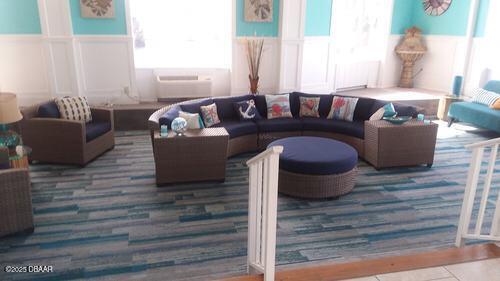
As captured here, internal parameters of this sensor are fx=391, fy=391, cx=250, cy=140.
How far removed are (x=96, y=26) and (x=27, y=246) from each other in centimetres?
428

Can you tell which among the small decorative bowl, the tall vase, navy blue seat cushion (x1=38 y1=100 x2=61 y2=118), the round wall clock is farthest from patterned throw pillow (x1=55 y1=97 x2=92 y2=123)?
the round wall clock

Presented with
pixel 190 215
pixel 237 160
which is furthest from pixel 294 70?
pixel 190 215

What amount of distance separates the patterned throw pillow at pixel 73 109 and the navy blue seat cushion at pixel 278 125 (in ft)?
7.56

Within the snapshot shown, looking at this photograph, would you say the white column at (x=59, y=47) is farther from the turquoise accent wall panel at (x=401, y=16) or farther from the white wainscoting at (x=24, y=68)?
the turquoise accent wall panel at (x=401, y=16)

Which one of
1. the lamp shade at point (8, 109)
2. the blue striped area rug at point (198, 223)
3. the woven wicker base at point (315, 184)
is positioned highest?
the lamp shade at point (8, 109)

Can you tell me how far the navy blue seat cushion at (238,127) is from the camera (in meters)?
5.07

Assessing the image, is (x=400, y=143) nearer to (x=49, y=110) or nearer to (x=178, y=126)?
(x=178, y=126)

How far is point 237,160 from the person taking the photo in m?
5.16

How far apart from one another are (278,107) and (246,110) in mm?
492

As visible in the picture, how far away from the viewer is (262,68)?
729cm

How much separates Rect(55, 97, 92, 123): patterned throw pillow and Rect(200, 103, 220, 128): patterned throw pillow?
1560mm

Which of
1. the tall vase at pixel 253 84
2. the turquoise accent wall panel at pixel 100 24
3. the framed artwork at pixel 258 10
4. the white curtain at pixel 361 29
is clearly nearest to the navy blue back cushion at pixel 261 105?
the tall vase at pixel 253 84

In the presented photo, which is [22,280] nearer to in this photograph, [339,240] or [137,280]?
[137,280]

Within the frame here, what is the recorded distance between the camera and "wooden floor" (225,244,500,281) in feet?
8.05
